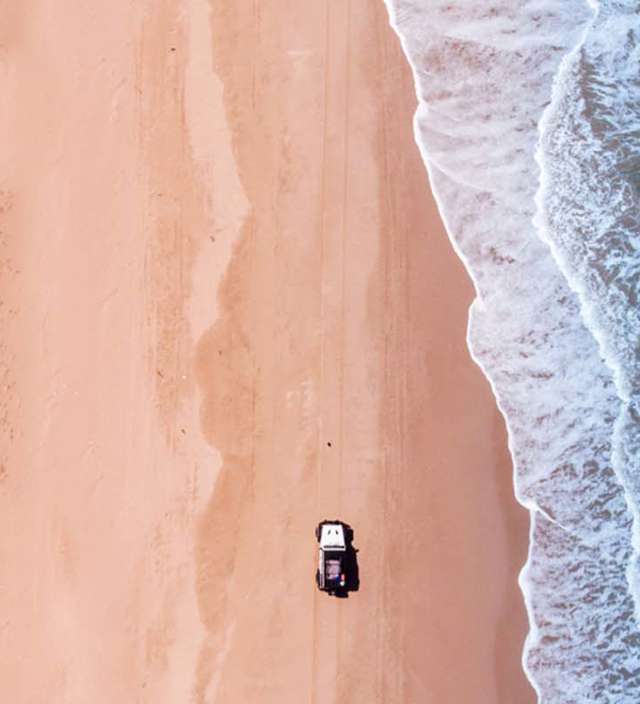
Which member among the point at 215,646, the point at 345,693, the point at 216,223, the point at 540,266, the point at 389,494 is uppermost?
the point at 216,223

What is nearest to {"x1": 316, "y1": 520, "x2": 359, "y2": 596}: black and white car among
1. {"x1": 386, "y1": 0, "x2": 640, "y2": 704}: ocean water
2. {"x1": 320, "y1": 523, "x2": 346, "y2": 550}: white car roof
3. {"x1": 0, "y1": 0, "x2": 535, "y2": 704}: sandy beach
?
{"x1": 320, "y1": 523, "x2": 346, "y2": 550}: white car roof

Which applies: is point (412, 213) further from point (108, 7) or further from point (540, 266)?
point (108, 7)

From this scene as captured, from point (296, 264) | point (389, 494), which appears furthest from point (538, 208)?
point (389, 494)

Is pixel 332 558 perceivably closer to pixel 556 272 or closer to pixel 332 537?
pixel 332 537

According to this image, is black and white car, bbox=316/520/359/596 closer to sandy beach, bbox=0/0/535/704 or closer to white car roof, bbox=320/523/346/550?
white car roof, bbox=320/523/346/550

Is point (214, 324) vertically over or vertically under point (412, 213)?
under

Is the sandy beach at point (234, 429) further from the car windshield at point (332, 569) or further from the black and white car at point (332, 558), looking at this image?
the car windshield at point (332, 569)
